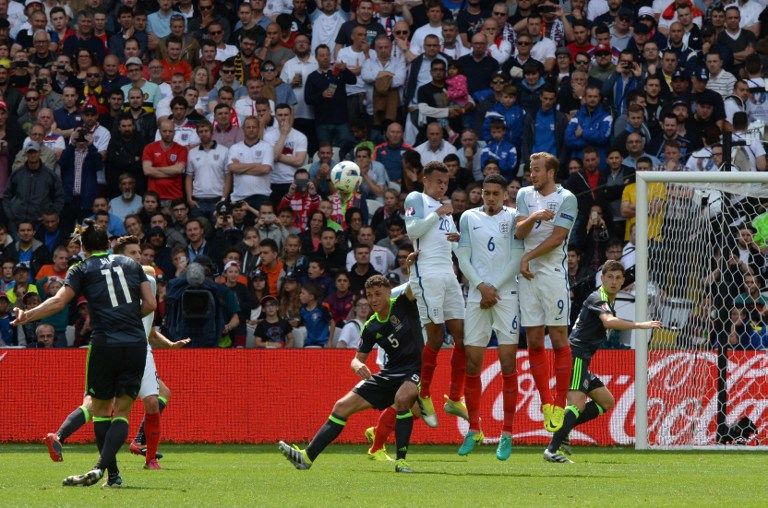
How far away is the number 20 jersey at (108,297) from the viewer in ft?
36.3

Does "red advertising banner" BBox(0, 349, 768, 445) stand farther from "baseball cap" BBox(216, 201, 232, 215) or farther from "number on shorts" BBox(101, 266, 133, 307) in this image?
"number on shorts" BBox(101, 266, 133, 307)

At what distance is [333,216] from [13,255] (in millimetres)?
4666

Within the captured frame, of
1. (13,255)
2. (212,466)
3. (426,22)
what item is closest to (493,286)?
(212,466)

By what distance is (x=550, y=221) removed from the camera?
13.7 meters

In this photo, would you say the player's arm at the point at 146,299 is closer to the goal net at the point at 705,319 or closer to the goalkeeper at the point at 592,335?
the goalkeeper at the point at 592,335

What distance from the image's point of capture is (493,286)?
13961 mm

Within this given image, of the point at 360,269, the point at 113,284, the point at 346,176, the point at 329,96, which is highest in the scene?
the point at 329,96

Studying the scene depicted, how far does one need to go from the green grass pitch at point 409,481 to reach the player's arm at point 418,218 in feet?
7.38

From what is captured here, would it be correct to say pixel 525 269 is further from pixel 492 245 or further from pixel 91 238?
pixel 91 238

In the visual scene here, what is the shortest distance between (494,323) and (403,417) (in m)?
1.85

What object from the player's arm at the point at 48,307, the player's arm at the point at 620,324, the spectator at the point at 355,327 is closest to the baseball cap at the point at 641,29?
the spectator at the point at 355,327

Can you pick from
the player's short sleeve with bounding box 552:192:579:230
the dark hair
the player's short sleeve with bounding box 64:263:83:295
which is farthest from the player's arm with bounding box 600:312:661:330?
the player's short sleeve with bounding box 64:263:83:295

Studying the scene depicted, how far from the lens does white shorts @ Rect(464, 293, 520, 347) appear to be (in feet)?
45.7

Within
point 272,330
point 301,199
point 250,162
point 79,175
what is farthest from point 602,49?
point 79,175
